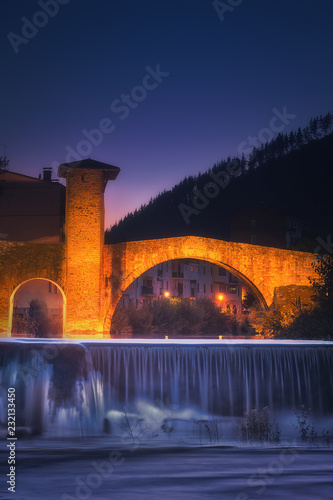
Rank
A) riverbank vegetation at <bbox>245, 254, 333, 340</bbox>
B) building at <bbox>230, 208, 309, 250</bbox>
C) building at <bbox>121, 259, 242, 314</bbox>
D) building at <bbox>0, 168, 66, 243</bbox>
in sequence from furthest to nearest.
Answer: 1. building at <bbox>230, 208, 309, 250</bbox>
2. building at <bbox>121, 259, 242, 314</bbox>
3. building at <bbox>0, 168, 66, 243</bbox>
4. riverbank vegetation at <bbox>245, 254, 333, 340</bbox>

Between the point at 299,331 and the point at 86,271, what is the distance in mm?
9210

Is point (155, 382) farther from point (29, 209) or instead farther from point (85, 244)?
point (29, 209)

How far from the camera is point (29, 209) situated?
117ft

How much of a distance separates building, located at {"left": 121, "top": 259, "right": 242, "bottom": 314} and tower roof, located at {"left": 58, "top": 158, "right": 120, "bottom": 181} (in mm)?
23522

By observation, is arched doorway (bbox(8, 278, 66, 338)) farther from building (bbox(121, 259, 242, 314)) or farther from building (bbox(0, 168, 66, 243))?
building (bbox(121, 259, 242, 314))

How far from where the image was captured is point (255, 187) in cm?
10988

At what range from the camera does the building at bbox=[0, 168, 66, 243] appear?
35.4m

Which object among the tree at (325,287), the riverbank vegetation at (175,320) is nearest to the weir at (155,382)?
the tree at (325,287)

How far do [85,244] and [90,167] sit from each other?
3.20m

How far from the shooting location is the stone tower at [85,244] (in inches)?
966

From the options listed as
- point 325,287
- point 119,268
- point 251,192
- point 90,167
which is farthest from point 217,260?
point 251,192

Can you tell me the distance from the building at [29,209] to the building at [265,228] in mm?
30630

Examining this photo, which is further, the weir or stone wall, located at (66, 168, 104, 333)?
stone wall, located at (66, 168, 104, 333)

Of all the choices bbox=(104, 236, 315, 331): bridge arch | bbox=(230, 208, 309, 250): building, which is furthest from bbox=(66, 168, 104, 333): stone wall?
bbox=(230, 208, 309, 250): building
